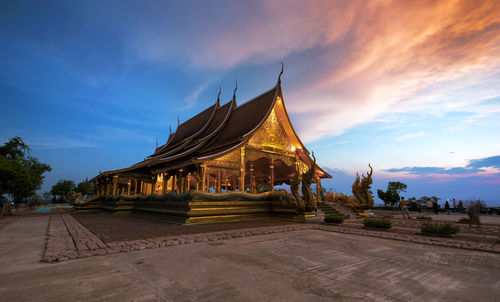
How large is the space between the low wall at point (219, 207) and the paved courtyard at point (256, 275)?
4780 mm

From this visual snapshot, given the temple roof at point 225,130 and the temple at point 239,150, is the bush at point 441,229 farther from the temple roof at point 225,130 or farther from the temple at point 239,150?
the temple roof at point 225,130

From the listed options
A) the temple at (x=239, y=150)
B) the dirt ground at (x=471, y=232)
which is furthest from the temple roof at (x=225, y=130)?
the dirt ground at (x=471, y=232)

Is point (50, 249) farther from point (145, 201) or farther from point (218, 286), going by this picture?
point (145, 201)

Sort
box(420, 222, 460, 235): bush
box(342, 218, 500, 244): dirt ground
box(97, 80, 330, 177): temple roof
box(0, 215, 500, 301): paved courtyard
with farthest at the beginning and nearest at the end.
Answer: box(97, 80, 330, 177): temple roof, box(420, 222, 460, 235): bush, box(342, 218, 500, 244): dirt ground, box(0, 215, 500, 301): paved courtyard

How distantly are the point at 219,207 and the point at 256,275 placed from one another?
7011mm

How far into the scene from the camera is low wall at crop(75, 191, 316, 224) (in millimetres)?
8969

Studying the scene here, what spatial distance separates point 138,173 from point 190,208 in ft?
32.8

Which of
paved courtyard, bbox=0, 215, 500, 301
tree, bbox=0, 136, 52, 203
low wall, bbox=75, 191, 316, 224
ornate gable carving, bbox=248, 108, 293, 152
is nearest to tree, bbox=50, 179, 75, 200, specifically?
tree, bbox=0, 136, 52, 203

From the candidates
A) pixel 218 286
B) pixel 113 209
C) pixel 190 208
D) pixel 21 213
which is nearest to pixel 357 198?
pixel 190 208

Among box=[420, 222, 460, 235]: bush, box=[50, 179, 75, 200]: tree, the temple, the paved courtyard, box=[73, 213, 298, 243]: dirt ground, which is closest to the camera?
the paved courtyard

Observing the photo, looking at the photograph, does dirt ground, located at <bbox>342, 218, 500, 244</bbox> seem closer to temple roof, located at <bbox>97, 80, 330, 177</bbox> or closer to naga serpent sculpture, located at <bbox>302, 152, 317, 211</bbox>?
naga serpent sculpture, located at <bbox>302, 152, 317, 211</bbox>

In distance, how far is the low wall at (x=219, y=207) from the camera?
8.97 meters

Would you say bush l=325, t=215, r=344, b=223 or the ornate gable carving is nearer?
bush l=325, t=215, r=344, b=223

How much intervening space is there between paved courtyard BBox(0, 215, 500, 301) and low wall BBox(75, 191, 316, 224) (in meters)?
4.78
